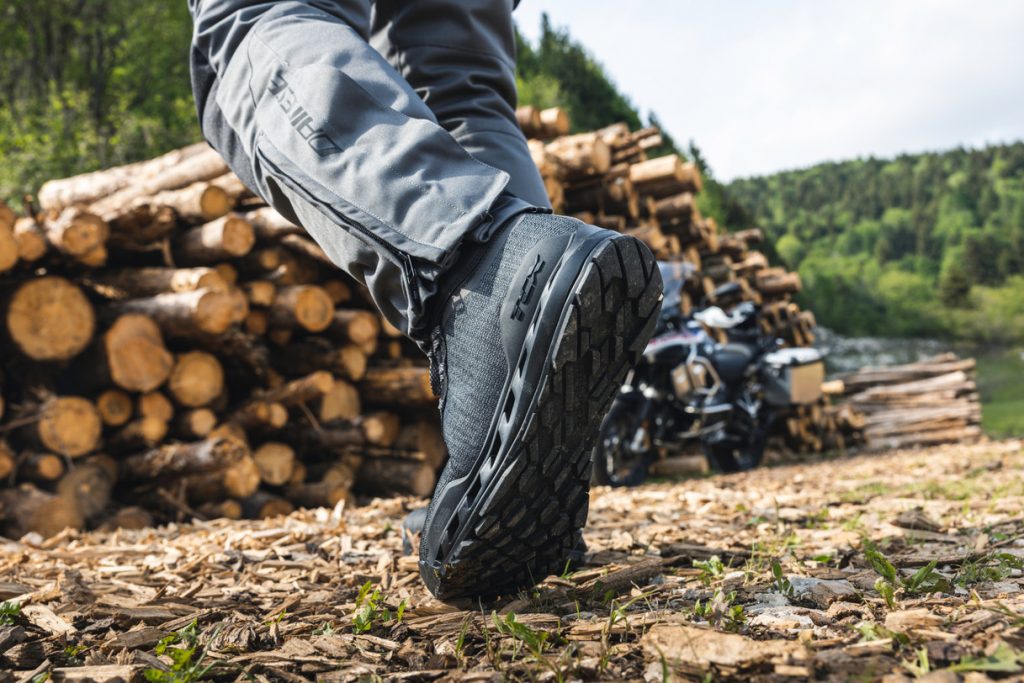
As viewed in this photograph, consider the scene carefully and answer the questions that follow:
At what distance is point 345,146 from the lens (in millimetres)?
1066

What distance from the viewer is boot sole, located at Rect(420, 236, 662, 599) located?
100cm

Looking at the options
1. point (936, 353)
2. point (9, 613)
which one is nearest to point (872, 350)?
point (936, 353)

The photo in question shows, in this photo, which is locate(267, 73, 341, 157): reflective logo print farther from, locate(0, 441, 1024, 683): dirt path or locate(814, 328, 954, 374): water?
locate(814, 328, 954, 374): water

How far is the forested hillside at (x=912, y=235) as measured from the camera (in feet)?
208

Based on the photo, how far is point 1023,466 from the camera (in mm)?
3725

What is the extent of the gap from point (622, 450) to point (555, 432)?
4.45 meters

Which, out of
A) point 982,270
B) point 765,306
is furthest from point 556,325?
point 982,270

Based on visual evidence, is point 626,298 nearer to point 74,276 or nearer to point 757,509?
point 757,509

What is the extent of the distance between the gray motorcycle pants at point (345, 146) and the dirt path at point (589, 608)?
1.41ft

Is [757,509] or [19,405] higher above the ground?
[19,405]

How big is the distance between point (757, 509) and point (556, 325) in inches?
57.6

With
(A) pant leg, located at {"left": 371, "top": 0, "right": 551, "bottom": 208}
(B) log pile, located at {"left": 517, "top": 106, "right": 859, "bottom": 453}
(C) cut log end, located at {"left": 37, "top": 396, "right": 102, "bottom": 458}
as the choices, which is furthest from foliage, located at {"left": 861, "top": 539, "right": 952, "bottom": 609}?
(C) cut log end, located at {"left": 37, "top": 396, "right": 102, "bottom": 458}

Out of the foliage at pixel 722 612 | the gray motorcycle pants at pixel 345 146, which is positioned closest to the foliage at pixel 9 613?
the gray motorcycle pants at pixel 345 146

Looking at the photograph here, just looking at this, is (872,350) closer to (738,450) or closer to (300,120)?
(738,450)
